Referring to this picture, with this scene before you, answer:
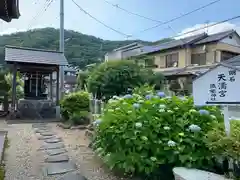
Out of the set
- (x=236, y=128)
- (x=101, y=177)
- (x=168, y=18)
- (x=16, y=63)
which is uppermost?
(x=168, y=18)

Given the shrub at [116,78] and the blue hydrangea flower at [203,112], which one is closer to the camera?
the blue hydrangea flower at [203,112]

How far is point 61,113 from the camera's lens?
38.0 ft

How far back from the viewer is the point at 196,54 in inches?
872

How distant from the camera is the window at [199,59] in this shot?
21.6m

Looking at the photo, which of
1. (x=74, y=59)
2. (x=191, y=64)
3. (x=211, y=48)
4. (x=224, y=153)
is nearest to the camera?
(x=224, y=153)

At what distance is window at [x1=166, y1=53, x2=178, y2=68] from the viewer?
23.3m

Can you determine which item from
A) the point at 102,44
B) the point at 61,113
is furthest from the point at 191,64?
the point at 61,113

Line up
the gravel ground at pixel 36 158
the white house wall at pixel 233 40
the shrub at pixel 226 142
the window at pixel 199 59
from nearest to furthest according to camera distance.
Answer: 1. the shrub at pixel 226 142
2. the gravel ground at pixel 36 158
3. the white house wall at pixel 233 40
4. the window at pixel 199 59

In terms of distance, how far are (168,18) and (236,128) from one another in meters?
9.22

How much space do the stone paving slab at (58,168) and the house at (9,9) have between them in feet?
8.88

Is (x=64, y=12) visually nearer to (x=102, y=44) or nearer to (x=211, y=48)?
(x=211, y=48)

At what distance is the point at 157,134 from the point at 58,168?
2.00 meters

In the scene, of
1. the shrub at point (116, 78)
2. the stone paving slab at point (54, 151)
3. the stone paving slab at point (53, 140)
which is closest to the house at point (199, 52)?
the shrub at point (116, 78)

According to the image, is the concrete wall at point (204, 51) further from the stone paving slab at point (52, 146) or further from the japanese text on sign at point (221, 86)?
the japanese text on sign at point (221, 86)
